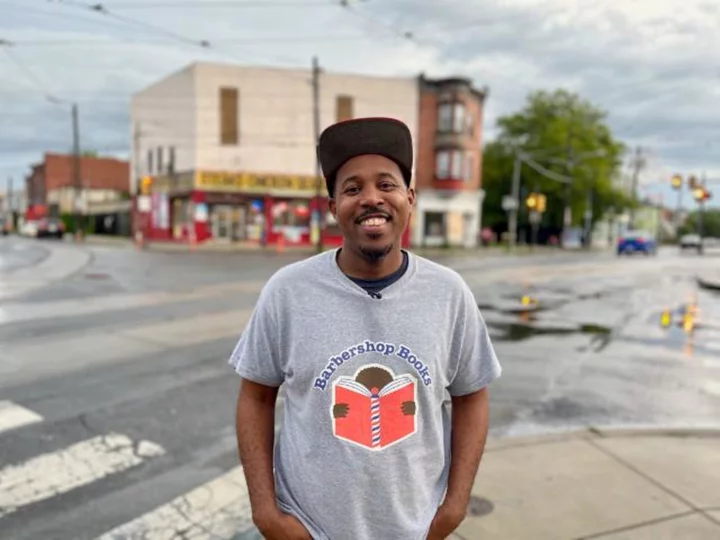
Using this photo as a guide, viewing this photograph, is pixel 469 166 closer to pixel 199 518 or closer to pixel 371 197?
pixel 199 518

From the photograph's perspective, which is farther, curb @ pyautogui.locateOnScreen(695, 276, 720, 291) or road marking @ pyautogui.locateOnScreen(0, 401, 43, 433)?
curb @ pyautogui.locateOnScreen(695, 276, 720, 291)

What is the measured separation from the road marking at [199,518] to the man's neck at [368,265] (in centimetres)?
228

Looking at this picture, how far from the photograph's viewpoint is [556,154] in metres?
53.2

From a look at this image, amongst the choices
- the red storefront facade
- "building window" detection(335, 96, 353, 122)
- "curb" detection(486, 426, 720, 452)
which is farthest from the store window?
"curb" detection(486, 426, 720, 452)

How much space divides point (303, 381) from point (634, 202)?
65.1 metres

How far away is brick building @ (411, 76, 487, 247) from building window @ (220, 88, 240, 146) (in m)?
12.2

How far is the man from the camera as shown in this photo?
1.66 meters

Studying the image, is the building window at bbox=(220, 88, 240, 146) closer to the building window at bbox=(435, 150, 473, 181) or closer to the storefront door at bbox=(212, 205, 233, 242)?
the storefront door at bbox=(212, 205, 233, 242)

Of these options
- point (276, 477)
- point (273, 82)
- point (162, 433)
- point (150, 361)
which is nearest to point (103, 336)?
point (150, 361)

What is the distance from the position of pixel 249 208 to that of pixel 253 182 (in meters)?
1.64

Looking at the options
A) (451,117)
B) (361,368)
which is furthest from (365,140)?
(451,117)

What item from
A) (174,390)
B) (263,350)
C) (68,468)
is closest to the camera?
(263,350)

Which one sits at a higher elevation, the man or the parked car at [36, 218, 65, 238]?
the man

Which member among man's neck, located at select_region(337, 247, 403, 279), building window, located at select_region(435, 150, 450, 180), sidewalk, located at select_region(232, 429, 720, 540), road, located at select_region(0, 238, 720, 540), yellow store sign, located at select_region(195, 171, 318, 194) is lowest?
road, located at select_region(0, 238, 720, 540)
